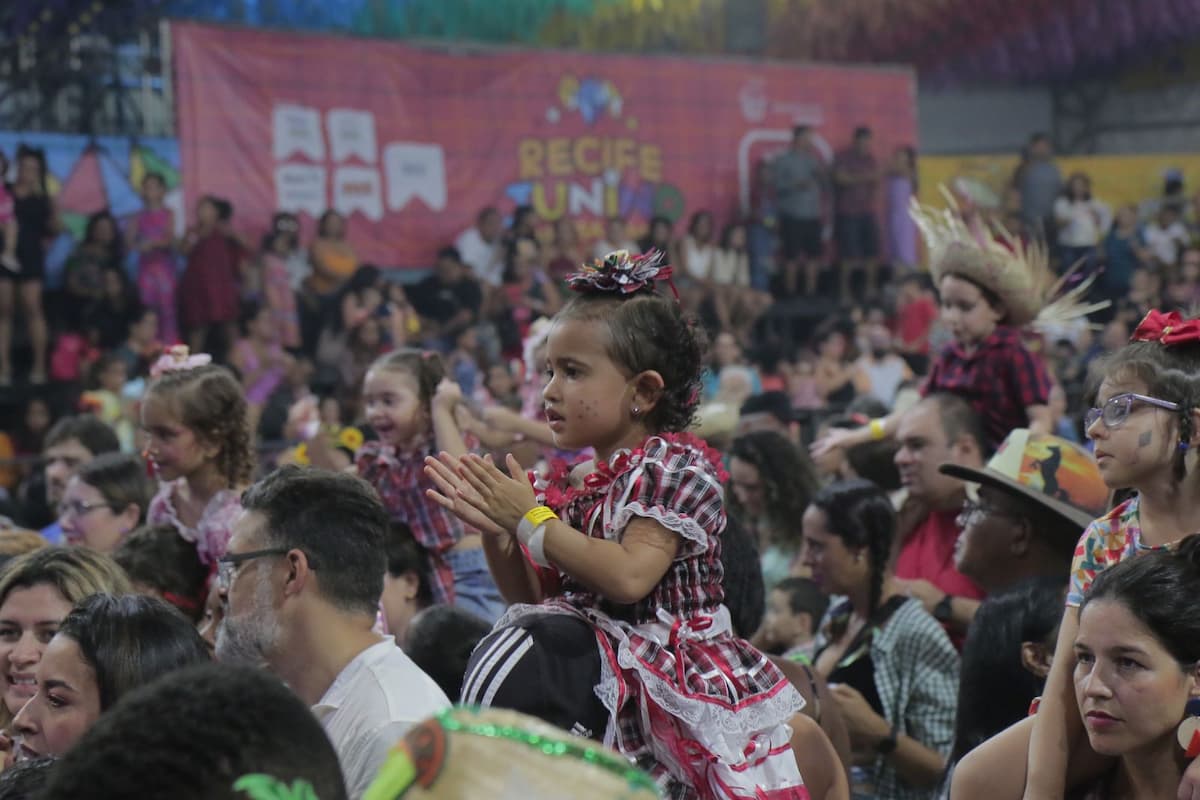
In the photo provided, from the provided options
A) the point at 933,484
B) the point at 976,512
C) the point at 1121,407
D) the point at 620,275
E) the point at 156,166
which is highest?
Result: the point at 156,166

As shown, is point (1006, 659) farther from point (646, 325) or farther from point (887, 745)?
point (646, 325)

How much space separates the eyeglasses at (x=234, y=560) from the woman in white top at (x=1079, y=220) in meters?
15.6

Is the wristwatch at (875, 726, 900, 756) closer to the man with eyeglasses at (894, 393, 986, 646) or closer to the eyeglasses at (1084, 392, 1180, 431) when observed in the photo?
the man with eyeglasses at (894, 393, 986, 646)

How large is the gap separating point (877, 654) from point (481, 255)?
9.38 meters

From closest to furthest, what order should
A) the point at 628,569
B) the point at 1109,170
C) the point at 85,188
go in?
the point at 628,569
the point at 85,188
the point at 1109,170

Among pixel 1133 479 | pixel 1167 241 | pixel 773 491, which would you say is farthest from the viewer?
pixel 1167 241

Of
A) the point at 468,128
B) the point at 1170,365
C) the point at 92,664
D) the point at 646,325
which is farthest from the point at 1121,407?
the point at 468,128

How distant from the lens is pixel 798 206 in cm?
1566

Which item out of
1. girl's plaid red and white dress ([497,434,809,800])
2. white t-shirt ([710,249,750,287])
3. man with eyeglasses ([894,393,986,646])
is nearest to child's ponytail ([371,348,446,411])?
man with eyeglasses ([894,393,986,646])

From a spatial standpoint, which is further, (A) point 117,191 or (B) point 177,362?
(A) point 117,191

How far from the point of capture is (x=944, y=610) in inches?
172

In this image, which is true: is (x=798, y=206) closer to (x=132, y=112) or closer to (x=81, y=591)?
(x=132, y=112)

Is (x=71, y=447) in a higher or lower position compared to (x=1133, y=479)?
lower

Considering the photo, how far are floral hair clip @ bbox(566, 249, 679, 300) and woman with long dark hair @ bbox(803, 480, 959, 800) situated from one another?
149 centimetres
